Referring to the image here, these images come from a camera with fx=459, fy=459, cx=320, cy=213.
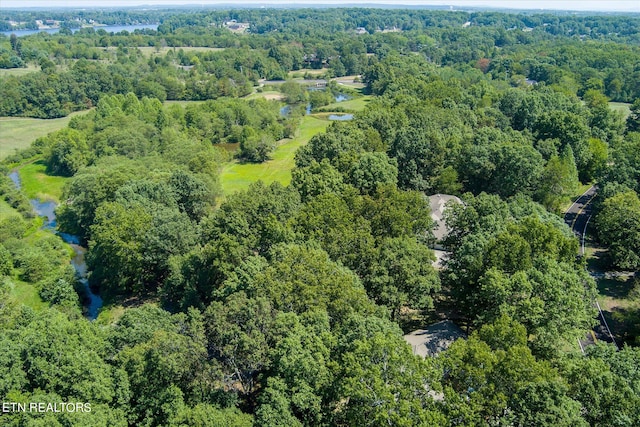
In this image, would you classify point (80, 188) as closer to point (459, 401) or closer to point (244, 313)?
point (244, 313)

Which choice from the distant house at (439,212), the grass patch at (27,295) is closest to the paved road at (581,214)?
the distant house at (439,212)

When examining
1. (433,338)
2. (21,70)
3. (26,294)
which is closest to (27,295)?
(26,294)

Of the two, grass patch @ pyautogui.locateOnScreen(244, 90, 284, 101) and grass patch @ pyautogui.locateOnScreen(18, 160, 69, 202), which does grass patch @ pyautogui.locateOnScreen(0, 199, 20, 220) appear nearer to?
grass patch @ pyautogui.locateOnScreen(18, 160, 69, 202)

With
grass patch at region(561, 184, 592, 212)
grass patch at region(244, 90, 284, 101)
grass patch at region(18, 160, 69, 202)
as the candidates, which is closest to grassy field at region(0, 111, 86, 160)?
grass patch at region(18, 160, 69, 202)

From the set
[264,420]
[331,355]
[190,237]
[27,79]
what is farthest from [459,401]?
[27,79]

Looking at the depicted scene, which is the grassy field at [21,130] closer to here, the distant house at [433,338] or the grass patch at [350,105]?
the grass patch at [350,105]

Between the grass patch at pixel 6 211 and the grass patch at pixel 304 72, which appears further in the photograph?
the grass patch at pixel 304 72
